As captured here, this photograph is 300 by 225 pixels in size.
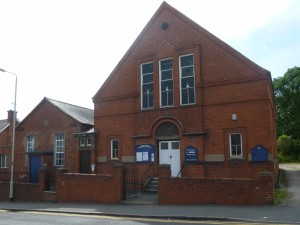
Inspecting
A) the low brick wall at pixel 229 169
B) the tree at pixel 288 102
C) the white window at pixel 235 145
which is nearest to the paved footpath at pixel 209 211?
the low brick wall at pixel 229 169

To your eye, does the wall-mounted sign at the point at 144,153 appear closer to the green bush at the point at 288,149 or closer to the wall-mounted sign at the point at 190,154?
the wall-mounted sign at the point at 190,154

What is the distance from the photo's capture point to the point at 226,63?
19781 millimetres

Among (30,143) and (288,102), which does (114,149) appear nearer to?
(30,143)

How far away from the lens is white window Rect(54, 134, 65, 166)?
26325mm

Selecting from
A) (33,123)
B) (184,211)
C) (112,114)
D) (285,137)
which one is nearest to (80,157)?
(112,114)

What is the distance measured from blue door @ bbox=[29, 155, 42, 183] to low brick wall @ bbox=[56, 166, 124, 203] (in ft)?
27.0

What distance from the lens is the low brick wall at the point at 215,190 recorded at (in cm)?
1375

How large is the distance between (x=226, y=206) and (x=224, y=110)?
6775 mm

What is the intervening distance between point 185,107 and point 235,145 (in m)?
3.74

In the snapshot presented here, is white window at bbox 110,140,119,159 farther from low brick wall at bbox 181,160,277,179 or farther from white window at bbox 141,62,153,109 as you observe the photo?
low brick wall at bbox 181,160,277,179

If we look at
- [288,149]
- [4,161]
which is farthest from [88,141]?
[288,149]

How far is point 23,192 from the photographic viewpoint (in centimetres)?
2183

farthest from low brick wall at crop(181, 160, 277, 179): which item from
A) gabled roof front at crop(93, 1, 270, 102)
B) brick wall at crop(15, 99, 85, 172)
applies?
brick wall at crop(15, 99, 85, 172)

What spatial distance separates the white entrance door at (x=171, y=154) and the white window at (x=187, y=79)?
2645 millimetres
